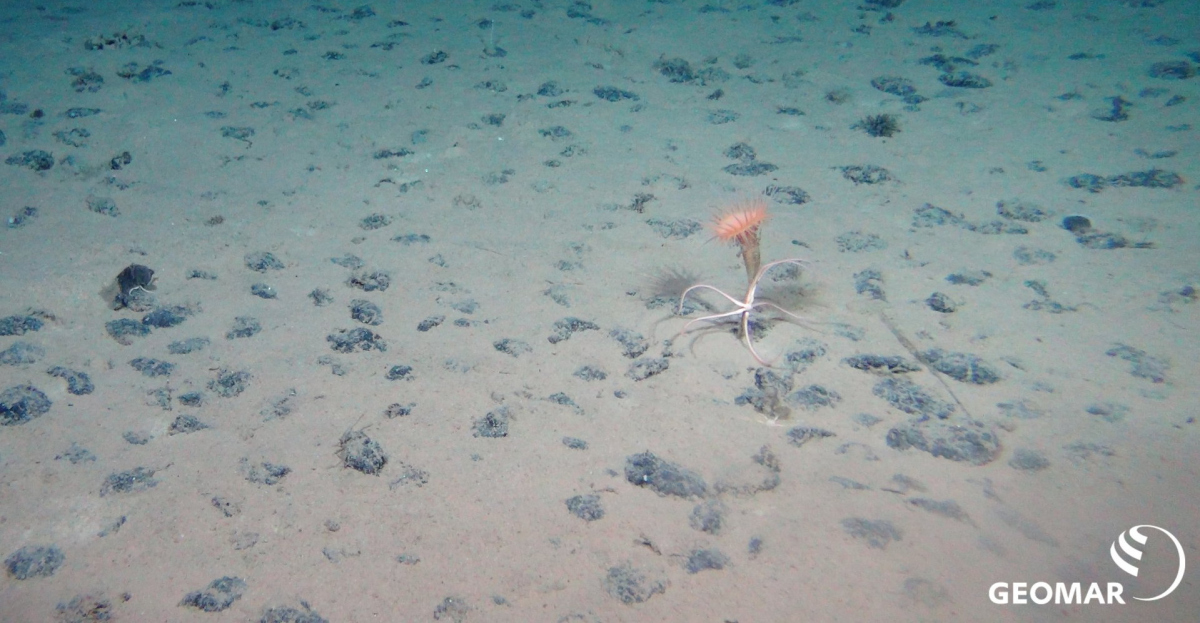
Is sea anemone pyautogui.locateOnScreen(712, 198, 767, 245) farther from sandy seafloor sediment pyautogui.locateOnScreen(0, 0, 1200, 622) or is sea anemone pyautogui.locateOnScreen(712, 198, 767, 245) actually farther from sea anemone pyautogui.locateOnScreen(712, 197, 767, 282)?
sandy seafloor sediment pyautogui.locateOnScreen(0, 0, 1200, 622)

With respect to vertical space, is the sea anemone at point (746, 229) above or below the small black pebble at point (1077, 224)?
above

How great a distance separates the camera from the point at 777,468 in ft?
8.62

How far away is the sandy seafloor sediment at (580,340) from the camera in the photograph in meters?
2.25

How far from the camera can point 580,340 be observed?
3.38 m

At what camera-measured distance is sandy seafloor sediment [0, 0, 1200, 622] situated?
7.39 ft

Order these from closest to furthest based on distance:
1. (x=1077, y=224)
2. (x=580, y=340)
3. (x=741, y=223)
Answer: (x=741, y=223)
(x=580, y=340)
(x=1077, y=224)

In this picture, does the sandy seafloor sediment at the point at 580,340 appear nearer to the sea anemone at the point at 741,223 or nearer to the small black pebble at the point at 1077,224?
the small black pebble at the point at 1077,224

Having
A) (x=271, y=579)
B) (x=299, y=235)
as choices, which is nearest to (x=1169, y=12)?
(x=299, y=235)

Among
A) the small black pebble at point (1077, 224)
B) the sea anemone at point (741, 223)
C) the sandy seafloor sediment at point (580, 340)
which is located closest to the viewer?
the sandy seafloor sediment at point (580, 340)

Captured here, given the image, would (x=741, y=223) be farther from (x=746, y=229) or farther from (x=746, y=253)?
(x=746, y=253)

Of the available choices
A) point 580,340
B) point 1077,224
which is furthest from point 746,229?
point 1077,224

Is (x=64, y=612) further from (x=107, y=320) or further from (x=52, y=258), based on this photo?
(x=52, y=258)

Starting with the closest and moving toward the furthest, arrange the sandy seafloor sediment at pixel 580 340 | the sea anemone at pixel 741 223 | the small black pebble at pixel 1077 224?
the sandy seafloor sediment at pixel 580 340 → the sea anemone at pixel 741 223 → the small black pebble at pixel 1077 224

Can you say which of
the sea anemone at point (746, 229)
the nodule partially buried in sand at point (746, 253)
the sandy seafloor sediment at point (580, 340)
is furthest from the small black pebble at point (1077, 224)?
the sea anemone at point (746, 229)
